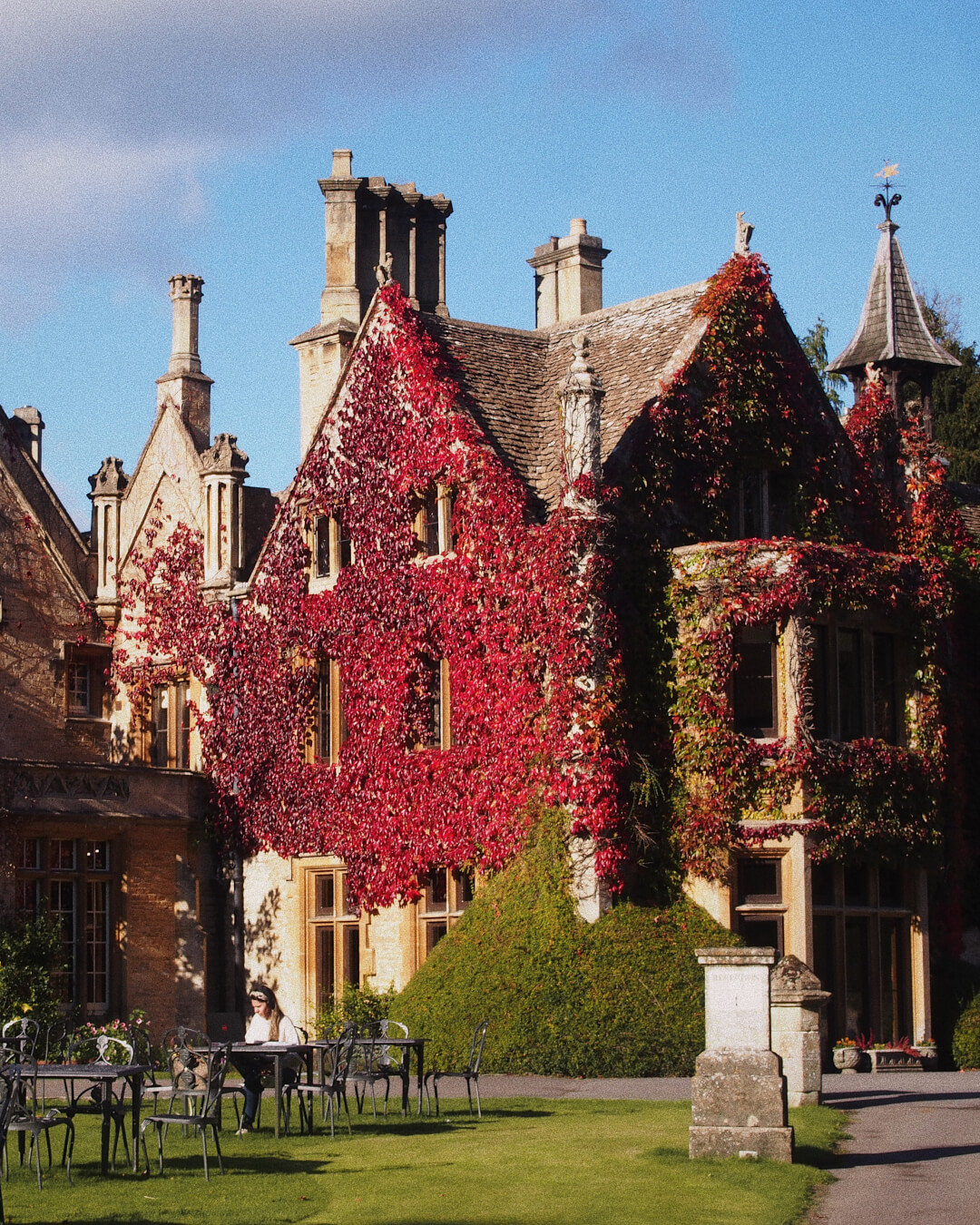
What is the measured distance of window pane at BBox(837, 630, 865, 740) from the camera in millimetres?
26188

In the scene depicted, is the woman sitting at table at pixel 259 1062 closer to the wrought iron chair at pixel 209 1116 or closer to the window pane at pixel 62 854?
the wrought iron chair at pixel 209 1116

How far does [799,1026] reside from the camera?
58.1ft

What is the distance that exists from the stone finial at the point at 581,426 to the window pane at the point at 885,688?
16.1 ft

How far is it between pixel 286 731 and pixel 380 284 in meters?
6.79

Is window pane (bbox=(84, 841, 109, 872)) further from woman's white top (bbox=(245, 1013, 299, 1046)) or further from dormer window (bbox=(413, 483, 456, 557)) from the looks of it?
woman's white top (bbox=(245, 1013, 299, 1046))

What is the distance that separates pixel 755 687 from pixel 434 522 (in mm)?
5312

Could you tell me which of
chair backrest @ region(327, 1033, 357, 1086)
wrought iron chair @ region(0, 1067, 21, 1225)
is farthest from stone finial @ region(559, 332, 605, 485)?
wrought iron chair @ region(0, 1067, 21, 1225)

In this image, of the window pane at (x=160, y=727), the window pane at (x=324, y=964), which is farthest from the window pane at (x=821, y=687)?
the window pane at (x=160, y=727)

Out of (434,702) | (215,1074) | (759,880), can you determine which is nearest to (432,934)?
(434,702)

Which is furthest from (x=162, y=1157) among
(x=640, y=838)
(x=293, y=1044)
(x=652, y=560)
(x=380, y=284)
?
(x=380, y=284)

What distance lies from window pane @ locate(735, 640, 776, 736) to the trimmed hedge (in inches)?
104

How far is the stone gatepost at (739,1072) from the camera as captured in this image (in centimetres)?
1395

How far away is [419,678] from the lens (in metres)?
27.0

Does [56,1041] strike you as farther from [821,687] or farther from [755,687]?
[821,687]
